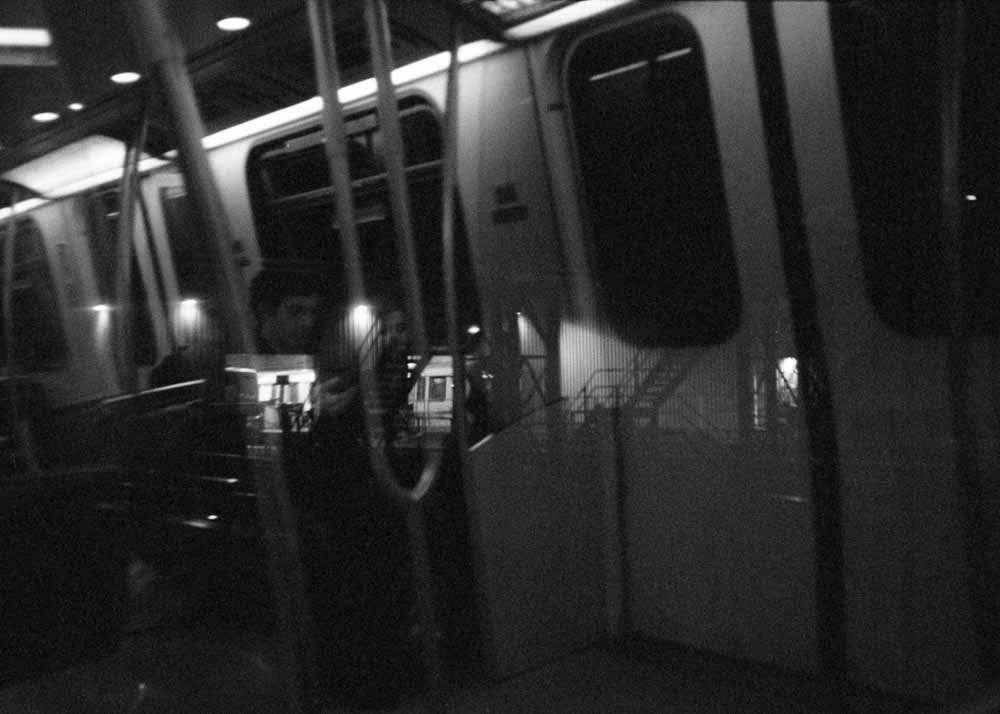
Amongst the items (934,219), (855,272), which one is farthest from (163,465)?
(934,219)

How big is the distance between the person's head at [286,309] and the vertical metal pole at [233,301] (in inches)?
3.6

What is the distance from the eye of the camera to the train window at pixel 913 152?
368cm

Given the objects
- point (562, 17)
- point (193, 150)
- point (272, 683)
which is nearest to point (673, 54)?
point (562, 17)

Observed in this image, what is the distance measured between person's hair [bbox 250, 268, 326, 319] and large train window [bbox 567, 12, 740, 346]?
4.12 ft

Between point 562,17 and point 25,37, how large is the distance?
1890mm

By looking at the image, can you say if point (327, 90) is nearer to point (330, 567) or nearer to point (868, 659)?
point (330, 567)

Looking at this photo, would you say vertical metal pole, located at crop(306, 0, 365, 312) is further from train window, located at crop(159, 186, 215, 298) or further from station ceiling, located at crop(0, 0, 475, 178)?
train window, located at crop(159, 186, 215, 298)

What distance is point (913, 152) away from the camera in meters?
3.77

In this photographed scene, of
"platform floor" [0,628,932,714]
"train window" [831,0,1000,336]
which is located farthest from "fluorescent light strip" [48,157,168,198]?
"train window" [831,0,1000,336]

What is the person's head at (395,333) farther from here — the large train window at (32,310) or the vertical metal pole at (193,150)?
the large train window at (32,310)

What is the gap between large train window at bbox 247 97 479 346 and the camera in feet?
11.4

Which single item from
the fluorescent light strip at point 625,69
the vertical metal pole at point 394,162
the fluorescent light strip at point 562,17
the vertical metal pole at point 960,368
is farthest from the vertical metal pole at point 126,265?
the vertical metal pole at point 960,368

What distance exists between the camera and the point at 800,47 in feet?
12.4

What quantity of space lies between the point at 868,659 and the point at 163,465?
2505 millimetres
